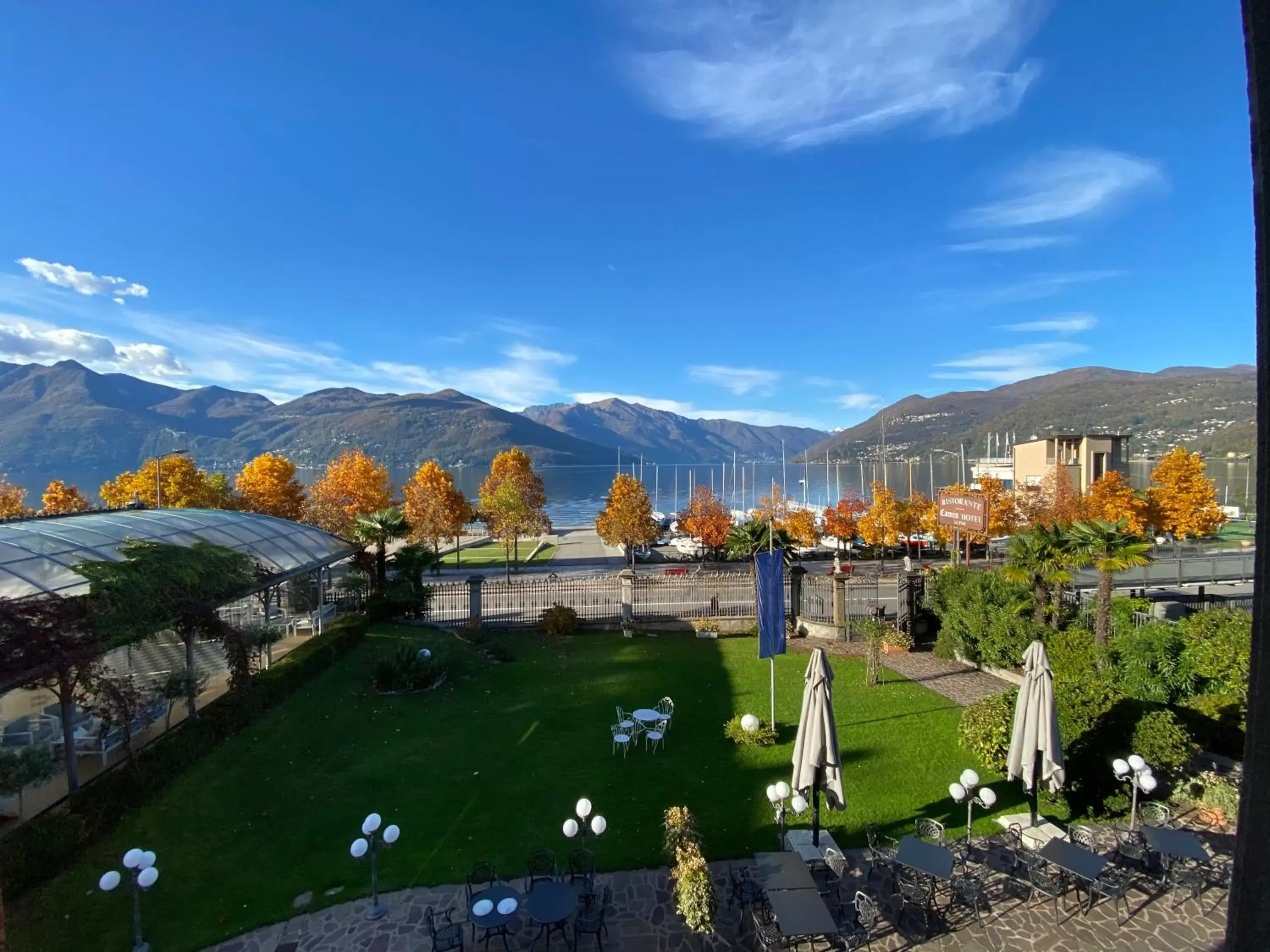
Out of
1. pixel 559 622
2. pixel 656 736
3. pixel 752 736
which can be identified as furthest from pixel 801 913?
pixel 559 622

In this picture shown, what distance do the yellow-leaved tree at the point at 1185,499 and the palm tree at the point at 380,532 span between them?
41594 mm

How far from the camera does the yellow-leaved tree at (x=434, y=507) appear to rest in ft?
111

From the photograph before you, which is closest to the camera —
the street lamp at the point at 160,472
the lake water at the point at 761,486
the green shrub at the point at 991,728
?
the green shrub at the point at 991,728


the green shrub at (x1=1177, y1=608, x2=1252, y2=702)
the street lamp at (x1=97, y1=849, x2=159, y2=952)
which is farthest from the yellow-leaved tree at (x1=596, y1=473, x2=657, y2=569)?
the street lamp at (x1=97, y1=849, x2=159, y2=952)

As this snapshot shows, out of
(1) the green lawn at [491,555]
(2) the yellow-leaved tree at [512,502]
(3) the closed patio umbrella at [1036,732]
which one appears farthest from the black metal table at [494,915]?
(1) the green lawn at [491,555]

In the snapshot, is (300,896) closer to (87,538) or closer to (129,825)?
(129,825)

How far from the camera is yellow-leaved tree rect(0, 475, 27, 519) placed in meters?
28.3

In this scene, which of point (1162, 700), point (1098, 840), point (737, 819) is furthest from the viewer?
point (1162, 700)

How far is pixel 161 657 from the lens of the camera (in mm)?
11656

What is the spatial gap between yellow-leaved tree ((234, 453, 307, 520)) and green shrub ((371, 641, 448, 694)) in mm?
21014

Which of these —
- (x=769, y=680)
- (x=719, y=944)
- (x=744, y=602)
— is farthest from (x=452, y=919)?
(x=744, y=602)

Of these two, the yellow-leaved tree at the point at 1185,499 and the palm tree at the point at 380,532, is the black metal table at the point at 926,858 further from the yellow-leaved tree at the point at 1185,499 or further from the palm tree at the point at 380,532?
the yellow-leaved tree at the point at 1185,499

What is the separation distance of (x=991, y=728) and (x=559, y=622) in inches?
539

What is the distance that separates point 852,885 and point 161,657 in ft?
41.7
